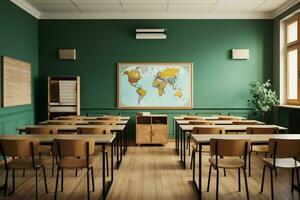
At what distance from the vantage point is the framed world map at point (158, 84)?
348 inches

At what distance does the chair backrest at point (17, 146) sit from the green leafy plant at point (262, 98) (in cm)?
609

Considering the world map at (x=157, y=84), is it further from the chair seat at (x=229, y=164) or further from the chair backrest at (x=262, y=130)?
the chair seat at (x=229, y=164)

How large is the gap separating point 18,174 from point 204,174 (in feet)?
9.87

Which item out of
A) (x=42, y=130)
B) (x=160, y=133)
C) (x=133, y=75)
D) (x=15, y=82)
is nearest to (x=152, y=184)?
(x=42, y=130)

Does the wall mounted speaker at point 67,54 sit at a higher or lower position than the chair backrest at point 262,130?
higher

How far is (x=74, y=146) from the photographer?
3.75 m

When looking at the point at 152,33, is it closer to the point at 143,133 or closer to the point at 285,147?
the point at 143,133

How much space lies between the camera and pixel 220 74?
887 cm

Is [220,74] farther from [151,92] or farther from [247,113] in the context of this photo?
[151,92]

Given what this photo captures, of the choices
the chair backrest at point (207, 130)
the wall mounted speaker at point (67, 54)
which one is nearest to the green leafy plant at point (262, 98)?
the chair backrest at point (207, 130)

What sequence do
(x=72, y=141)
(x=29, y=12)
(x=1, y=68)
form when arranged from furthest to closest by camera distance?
(x=29, y=12)
(x=1, y=68)
(x=72, y=141)

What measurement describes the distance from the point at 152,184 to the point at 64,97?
4633 mm

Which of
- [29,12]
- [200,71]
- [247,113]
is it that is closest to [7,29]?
[29,12]

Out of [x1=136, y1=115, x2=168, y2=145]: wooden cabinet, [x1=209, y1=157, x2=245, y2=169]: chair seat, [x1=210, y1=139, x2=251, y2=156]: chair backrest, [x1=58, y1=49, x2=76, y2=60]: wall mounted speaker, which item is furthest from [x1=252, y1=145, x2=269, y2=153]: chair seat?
[x1=58, y1=49, x2=76, y2=60]: wall mounted speaker
